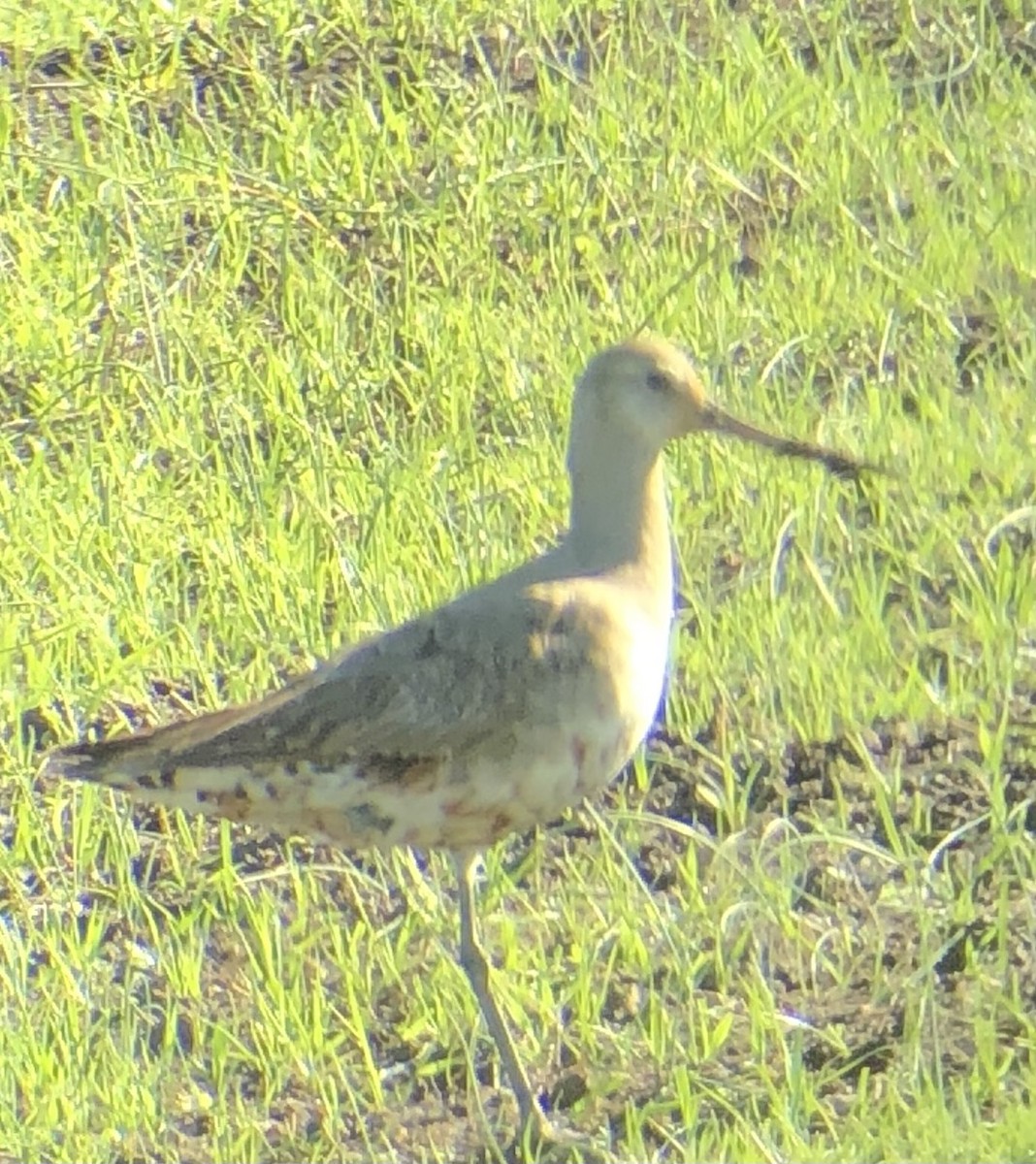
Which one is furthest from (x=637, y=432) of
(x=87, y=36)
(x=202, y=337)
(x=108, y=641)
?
(x=87, y=36)

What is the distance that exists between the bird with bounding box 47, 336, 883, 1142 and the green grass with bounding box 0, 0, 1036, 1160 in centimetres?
26

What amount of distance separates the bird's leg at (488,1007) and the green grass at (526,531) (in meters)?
0.07

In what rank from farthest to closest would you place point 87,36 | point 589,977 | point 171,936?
point 87,36 < point 171,936 < point 589,977

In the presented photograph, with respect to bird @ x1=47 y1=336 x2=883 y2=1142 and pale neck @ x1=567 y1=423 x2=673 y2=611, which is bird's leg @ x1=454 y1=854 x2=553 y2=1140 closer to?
bird @ x1=47 y1=336 x2=883 y2=1142

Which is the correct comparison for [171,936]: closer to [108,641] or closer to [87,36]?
[108,641]

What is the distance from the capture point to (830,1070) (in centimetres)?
423

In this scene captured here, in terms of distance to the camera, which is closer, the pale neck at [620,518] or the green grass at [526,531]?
Answer: the green grass at [526,531]

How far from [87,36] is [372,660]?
13.1 ft

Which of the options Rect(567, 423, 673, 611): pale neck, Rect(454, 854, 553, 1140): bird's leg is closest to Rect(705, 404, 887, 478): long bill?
Rect(567, 423, 673, 611): pale neck

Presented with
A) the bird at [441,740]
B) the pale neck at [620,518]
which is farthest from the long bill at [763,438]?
the bird at [441,740]

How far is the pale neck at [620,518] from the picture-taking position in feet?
15.8

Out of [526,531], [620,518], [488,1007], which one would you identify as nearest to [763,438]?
[620,518]

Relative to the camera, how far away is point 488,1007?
174 inches

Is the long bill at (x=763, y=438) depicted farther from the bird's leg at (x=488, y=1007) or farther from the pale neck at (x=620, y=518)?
the bird's leg at (x=488, y=1007)
